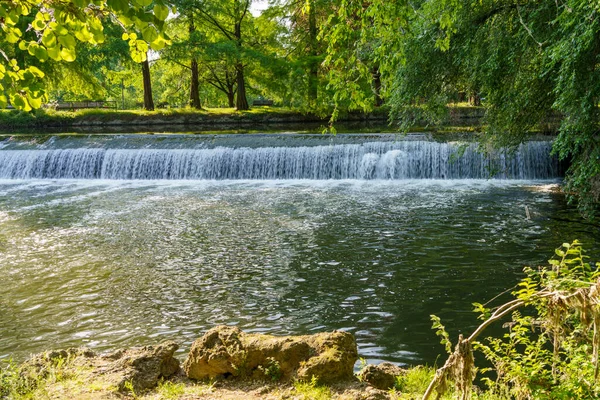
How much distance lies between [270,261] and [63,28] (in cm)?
585

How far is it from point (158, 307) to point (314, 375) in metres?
3.00

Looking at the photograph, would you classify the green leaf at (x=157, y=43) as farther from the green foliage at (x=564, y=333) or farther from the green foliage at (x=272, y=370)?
the green foliage at (x=272, y=370)

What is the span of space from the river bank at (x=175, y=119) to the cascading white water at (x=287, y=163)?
8909 mm

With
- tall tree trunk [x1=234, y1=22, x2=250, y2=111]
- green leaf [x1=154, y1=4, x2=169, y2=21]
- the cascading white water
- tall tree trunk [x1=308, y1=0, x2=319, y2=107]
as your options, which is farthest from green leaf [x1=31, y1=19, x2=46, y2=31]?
tall tree trunk [x1=234, y1=22, x2=250, y2=111]

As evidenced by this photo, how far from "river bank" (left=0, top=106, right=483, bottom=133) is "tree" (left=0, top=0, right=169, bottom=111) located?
75.9 ft

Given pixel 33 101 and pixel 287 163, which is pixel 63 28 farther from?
pixel 287 163

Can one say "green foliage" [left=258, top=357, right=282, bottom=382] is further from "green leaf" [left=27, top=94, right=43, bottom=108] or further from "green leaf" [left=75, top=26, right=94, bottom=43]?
"green leaf" [left=75, top=26, right=94, bottom=43]

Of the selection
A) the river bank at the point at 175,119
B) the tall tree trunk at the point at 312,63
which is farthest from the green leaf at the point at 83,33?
the tall tree trunk at the point at 312,63

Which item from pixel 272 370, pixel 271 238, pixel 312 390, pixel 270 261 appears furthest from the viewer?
pixel 271 238

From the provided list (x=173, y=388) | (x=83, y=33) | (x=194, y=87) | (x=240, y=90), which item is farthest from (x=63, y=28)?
(x=194, y=87)

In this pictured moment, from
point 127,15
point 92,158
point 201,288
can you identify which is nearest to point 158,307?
point 201,288

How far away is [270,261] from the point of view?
26.0 ft

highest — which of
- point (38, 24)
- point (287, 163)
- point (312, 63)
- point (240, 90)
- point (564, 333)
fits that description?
point (312, 63)

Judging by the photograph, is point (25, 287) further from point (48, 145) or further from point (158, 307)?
point (48, 145)
